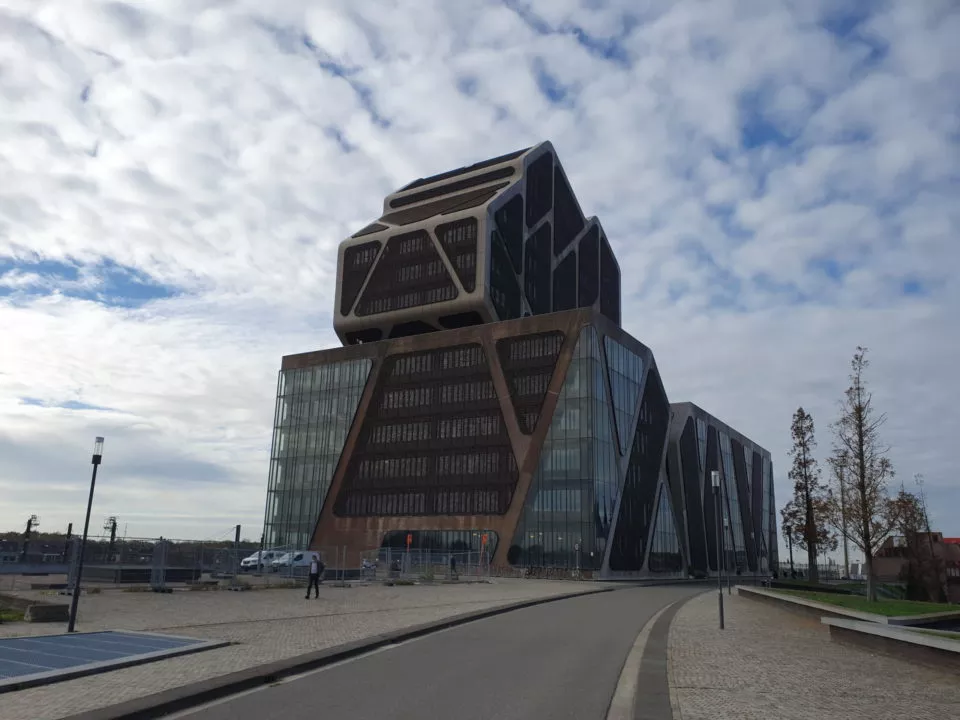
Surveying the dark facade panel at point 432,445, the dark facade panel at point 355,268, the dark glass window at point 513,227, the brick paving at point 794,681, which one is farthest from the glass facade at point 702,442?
the brick paving at point 794,681

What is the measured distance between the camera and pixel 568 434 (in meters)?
72.7

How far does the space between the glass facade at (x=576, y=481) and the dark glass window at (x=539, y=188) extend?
33.2 metres

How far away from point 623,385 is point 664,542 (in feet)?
64.3

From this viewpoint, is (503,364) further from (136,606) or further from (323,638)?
(323,638)

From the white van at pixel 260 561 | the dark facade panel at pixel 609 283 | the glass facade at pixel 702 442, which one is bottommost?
the white van at pixel 260 561

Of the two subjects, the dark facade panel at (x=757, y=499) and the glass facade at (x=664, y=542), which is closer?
the glass facade at (x=664, y=542)

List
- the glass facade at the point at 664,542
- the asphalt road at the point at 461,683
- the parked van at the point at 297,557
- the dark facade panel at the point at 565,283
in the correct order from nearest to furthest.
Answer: the asphalt road at the point at 461,683
the parked van at the point at 297,557
the glass facade at the point at 664,542
the dark facade panel at the point at 565,283

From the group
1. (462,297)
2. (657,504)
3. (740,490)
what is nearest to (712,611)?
(657,504)

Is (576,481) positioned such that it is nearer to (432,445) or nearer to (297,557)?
(432,445)

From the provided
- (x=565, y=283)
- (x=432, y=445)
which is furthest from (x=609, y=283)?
(x=432, y=445)

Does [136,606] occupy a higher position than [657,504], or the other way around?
[657,504]

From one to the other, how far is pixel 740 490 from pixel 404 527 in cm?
6898

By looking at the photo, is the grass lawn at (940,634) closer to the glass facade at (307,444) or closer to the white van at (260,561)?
the white van at (260,561)

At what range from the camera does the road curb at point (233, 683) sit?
362 inches
